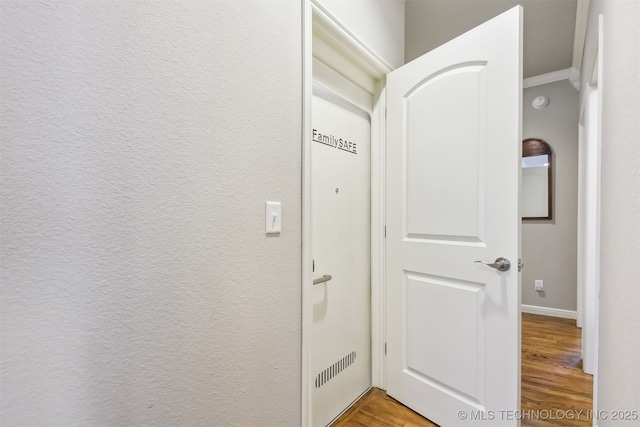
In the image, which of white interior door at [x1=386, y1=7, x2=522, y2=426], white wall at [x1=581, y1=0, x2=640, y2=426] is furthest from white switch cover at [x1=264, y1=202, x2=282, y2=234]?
white wall at [x1=581, y1=0, x2=640, y2=426]

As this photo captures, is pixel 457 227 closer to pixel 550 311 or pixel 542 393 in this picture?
pixel 542 393

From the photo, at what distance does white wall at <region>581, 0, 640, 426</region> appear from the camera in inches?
29.2

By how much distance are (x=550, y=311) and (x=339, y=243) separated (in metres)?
3.13

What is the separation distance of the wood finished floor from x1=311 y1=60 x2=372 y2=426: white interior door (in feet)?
0.33

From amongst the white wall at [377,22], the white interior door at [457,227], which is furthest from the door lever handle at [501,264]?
the white wall at [377,22]

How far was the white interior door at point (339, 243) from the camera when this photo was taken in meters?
1.47

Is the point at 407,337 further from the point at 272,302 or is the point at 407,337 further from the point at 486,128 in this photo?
the point at 486,128

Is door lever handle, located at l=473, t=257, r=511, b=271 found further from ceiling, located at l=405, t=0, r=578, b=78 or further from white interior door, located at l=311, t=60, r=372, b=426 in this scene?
ceiling, located at l=405, t=0, r=578, b=78

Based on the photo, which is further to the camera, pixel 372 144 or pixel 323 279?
pixel 372 144

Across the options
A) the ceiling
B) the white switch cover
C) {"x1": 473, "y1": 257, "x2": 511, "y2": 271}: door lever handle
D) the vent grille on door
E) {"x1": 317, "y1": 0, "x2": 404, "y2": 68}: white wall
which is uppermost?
the ceiling

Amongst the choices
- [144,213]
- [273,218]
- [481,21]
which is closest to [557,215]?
[481,21]

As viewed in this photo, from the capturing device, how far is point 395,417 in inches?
61.6

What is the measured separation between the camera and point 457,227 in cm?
144

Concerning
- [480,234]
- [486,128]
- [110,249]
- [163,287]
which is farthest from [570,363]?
[110,249]
